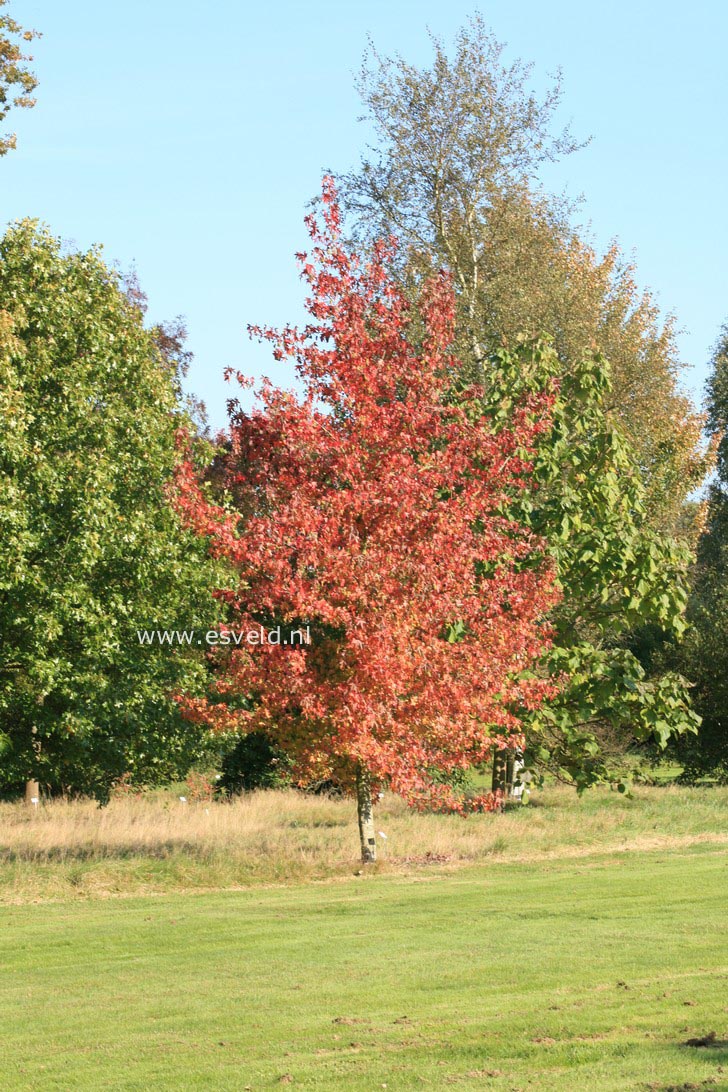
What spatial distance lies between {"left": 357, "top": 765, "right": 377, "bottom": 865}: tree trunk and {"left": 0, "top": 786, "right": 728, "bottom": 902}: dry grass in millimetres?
279

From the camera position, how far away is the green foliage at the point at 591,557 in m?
24.9

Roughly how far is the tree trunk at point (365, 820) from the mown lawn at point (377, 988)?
263cm

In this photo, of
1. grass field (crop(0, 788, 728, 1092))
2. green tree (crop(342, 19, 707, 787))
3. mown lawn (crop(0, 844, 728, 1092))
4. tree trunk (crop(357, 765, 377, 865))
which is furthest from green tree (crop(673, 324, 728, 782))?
mown lawn (crop(0, 844, 728, 1092))

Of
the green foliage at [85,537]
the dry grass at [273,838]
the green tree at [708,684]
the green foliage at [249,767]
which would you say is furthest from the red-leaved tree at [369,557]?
the green tree at [708,684]

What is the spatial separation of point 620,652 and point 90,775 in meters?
11.3

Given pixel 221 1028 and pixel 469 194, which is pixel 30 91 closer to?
pixel 469 194

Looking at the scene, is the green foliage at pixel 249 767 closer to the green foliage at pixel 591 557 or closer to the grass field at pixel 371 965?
the green foliage at pixel 591 557

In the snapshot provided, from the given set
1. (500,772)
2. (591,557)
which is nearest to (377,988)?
(591,557)

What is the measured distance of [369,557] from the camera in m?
18.6

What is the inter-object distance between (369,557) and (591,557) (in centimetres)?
744

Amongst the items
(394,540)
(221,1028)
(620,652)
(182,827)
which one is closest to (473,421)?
(394,540)

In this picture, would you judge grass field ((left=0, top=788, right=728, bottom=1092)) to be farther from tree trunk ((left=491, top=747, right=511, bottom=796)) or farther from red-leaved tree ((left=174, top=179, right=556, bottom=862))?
tree trunk ((left=491, top=747, right=511, bottom=796))

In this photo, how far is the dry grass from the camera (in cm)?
1894

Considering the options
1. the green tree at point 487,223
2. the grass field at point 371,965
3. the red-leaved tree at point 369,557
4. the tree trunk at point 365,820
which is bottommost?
the grass field at point 371,965
